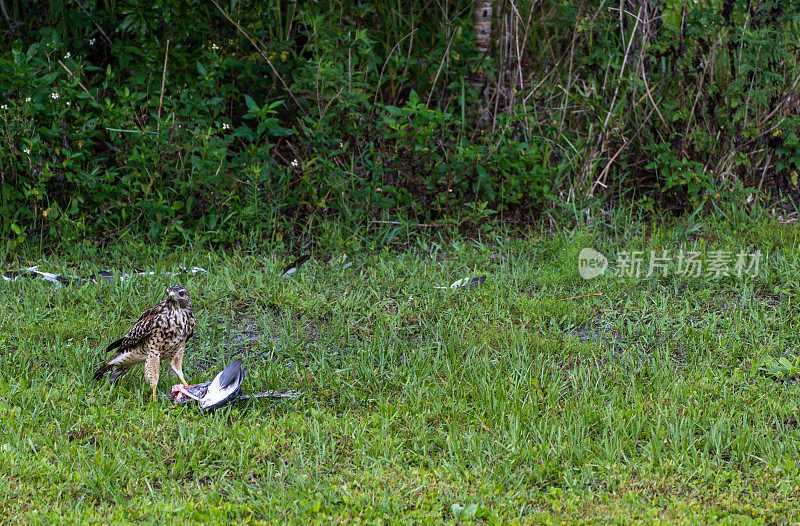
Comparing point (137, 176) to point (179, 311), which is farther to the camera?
point (137, 176)

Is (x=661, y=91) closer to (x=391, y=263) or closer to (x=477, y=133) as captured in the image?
(x=477, y=133)

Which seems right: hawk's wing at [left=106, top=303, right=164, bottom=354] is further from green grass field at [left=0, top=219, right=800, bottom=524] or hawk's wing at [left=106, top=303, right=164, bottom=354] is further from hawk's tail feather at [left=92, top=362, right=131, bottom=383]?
green grass field at [left=0, top=219, right=800, bottom=524]

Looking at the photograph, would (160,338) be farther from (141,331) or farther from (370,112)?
(370,112)

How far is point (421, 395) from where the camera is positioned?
430cm

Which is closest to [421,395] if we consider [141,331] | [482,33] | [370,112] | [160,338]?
[160,338]

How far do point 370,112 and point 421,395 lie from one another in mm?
3339

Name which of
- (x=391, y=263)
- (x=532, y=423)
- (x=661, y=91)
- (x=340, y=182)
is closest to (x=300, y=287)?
(x=391, y=263)

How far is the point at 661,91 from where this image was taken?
726 centimetres

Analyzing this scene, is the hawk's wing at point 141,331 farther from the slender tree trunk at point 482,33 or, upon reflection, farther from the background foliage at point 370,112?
the slender tree trunk at point 482,33

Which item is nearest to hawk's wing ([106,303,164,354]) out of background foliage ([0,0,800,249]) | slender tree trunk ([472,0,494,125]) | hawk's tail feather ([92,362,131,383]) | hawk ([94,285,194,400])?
hawk ([94,285,194,400])

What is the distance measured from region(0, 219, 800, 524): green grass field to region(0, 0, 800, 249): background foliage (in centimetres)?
51

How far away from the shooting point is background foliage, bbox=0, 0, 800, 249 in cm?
647

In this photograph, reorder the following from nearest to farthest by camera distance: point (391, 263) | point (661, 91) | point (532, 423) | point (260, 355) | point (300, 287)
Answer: point (532, 423) < point (260, 355) < point (300, 287) < point (391, 263) < point (661, 91)

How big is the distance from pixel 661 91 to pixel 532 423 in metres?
4.22
